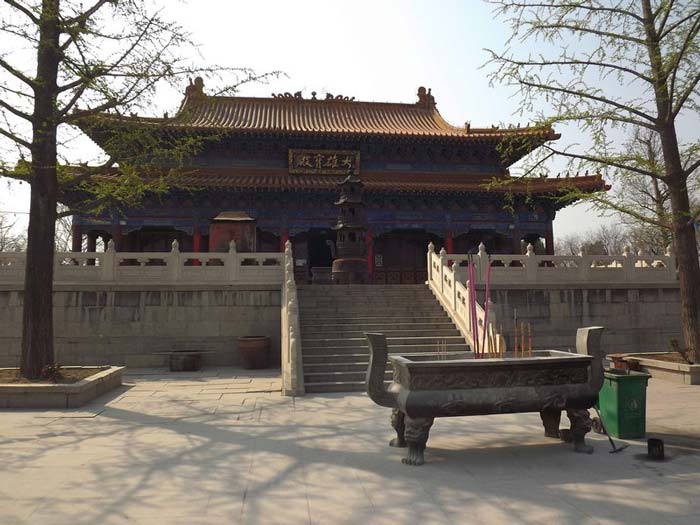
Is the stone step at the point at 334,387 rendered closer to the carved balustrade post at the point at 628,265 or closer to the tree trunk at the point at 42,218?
the tree trunk at the point at 42,218

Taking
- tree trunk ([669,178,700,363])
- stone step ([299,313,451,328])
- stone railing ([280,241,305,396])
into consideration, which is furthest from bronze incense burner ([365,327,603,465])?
stone step ([299,313,451,328])

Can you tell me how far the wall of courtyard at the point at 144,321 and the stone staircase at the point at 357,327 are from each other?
1433mm

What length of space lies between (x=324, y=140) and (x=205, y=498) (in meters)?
16.4

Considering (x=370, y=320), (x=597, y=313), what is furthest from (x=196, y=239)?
(x=597, y=313)

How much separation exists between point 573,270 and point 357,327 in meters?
6.38

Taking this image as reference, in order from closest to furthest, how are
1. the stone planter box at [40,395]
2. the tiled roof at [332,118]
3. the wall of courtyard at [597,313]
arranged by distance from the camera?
the stone planter box at [40,395]
the wall of courtyard at [597,313]
the tiled roof at [332,118]

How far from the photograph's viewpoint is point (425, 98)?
2309 centimetres

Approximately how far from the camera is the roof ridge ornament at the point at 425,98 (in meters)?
23.0

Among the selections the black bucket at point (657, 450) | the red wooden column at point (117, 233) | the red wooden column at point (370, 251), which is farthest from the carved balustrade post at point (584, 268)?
the red wooden column at point (117, 233)

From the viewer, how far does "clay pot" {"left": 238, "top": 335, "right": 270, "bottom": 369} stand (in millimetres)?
10812

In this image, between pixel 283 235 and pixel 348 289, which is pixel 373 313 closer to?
pixel 348 289

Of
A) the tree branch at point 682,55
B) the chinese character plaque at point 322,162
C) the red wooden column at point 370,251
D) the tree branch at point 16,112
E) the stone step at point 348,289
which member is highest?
the chinese character plaque at point 322,162

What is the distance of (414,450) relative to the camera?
4.36 metres

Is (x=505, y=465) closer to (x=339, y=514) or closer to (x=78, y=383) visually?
(x=339, y=514)
